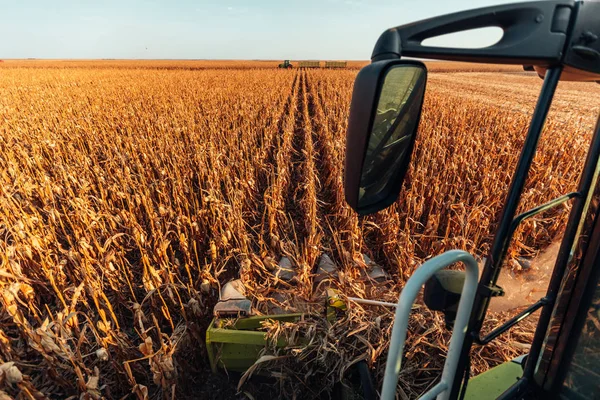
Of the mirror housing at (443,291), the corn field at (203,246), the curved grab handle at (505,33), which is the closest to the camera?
the curved grab handle at (505,33)

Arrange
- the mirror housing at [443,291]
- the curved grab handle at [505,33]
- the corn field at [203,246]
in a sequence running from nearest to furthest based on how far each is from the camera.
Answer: the curved grab handle at [505,33]
the mirror housing at [443,291]
the corn field at [203,246]

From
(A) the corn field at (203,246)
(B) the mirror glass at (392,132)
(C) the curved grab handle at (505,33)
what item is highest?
(C) the curved grab handle at (505,33)

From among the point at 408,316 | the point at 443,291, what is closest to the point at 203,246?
the point at 443,291

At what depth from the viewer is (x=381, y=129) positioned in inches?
29.3

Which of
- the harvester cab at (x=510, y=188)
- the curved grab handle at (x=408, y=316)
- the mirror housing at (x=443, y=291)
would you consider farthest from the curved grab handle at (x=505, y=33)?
the mirror housing at (x=443, y=291)

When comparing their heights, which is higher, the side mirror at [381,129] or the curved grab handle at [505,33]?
the curved grab handle at [505,33]

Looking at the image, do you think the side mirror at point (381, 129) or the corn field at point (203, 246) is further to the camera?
the corn field at point (203, 246)

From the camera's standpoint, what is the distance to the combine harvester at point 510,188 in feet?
2.00

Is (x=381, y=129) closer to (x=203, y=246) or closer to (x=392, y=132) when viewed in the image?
(x=392, y=132)

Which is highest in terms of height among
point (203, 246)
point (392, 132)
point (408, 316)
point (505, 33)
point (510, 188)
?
point (505, 33)

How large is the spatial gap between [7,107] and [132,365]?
1154 cm

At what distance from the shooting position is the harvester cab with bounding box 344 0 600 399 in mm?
611

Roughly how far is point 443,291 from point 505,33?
608 millimetres

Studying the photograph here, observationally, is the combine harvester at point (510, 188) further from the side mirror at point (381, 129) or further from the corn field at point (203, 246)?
the corn field at point (203, 246)
